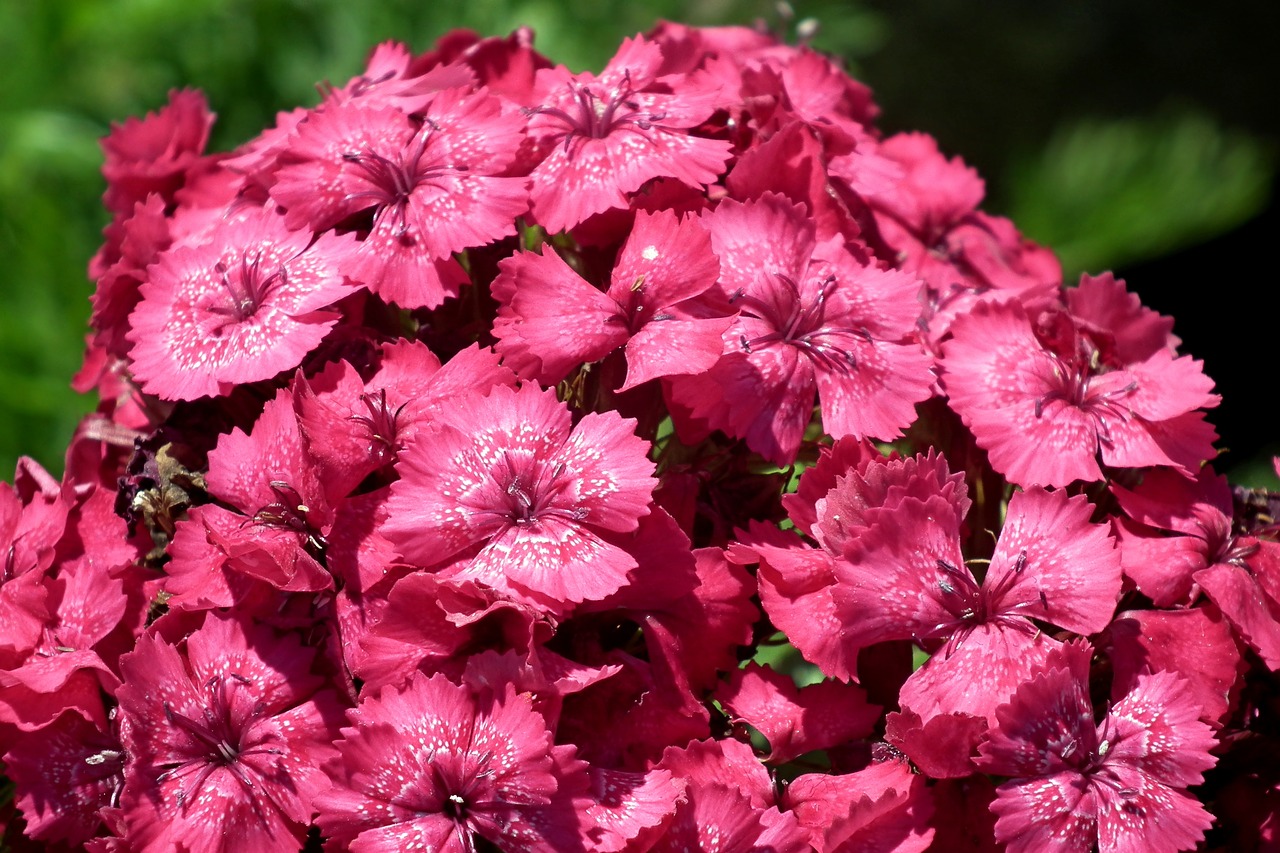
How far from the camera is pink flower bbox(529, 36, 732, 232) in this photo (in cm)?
125

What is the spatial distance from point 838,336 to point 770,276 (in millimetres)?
91

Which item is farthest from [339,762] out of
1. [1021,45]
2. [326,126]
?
[1021,45]

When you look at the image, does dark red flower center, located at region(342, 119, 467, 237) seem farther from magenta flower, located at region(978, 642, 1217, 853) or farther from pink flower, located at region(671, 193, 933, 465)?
magenta flower, located at region(978, 642, 1217, 853)

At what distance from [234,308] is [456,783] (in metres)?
0.54

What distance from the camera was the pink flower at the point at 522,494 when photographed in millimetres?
1043

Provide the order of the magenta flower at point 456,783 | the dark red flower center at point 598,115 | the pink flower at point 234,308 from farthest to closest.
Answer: the dark red flower center at point 598,115 < the pink flower at point 234,308 < the magenta flower at point 456,783

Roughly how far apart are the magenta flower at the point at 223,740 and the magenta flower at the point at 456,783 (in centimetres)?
7

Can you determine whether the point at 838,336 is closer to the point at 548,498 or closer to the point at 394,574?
the point at 548,498

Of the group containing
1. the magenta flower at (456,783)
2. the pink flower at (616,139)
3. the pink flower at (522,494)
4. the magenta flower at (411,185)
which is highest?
the pink flower at (616,139)

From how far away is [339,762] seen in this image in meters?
1.01

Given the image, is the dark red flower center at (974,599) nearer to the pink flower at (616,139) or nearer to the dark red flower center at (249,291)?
the pink flower at (616,139)

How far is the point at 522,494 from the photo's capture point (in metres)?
1.08

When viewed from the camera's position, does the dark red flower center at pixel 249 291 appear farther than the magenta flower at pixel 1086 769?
Yes

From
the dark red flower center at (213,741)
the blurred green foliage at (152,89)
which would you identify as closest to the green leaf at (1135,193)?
the blurred green foliage at (152,89)
